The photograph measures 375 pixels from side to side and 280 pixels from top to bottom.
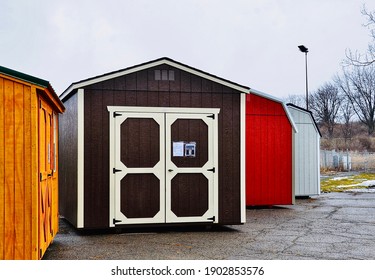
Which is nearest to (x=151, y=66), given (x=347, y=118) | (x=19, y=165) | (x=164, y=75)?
(x=164, y=75)

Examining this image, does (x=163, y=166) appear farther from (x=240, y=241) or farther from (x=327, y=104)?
(x=327, y=104)

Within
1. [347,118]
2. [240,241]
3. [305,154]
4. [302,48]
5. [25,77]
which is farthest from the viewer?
[347,118]

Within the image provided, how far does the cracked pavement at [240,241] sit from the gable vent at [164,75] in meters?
2.81

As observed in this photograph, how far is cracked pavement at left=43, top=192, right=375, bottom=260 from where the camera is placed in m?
9.10

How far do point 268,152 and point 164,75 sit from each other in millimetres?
5582

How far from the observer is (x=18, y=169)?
7590 millimetres

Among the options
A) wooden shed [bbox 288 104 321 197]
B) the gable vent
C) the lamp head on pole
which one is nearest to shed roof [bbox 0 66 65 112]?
the gable vent

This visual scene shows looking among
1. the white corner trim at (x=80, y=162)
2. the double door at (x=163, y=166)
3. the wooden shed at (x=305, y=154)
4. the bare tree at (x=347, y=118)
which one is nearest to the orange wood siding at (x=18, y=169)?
the white corner trim at (x=80, y=162)

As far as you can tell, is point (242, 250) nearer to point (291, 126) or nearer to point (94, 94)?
point (94, 94)

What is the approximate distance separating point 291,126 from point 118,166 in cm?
650

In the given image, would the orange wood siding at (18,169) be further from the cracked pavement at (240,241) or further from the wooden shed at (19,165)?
the cracked pavement at (240,241)

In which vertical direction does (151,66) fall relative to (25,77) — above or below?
above
